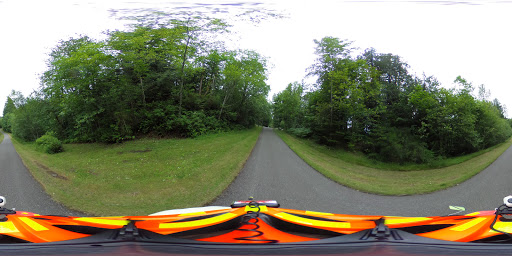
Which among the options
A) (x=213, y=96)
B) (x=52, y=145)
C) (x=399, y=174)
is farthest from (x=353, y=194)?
(x=52, y=145)

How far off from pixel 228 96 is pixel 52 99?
485cm

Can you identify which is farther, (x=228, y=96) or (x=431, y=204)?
(x=228, y=96)

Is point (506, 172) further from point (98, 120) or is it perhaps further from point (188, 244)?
point (98, 120)

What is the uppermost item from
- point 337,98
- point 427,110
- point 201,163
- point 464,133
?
point 337,98

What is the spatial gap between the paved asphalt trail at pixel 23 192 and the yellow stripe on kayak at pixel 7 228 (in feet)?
3.58

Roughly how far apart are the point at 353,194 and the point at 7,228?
3.70 metres

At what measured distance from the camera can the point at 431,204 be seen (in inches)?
105

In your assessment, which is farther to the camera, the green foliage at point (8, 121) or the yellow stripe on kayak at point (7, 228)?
the green foliage at point (8, 121)

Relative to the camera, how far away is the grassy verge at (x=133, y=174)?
2.24 metres

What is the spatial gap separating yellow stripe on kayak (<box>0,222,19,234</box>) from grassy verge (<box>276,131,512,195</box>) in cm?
387

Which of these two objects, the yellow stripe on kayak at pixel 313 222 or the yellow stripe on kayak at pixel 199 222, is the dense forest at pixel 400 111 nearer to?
the yellow stripe on kayak at pixel 313 222

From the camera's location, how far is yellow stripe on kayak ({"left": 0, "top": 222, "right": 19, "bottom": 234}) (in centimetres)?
110

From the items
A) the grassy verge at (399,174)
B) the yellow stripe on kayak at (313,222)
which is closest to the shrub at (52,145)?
the yellow stripe on kayak at (313,222)

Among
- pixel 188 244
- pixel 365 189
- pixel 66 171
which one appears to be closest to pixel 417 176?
pixel 365 189
